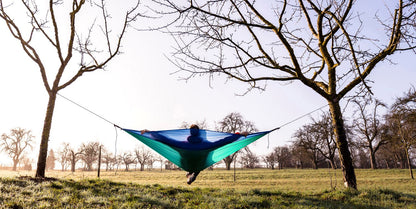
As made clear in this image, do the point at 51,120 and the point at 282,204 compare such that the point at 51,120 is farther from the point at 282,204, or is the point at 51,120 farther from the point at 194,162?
the point at 282,204

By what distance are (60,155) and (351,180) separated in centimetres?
6062

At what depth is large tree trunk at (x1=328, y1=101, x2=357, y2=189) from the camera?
586 cm

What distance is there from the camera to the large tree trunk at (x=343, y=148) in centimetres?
586

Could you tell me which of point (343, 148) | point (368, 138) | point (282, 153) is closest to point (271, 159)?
point (282, 153)

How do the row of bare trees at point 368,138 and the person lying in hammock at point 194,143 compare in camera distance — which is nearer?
Answer: the person lying in hammock at point 194,143

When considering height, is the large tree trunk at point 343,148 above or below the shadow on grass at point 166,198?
above

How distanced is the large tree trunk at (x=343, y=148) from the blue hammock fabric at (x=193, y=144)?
2.19 m

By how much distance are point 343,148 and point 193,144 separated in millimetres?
3746

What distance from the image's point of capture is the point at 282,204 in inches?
189

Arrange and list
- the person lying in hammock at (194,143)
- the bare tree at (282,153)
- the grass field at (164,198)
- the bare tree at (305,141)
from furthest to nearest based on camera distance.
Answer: the bare tree at (282,153)
the bare tree at (305,141)
the person lying in hammock at (194,143)
the grass field at (164,198)

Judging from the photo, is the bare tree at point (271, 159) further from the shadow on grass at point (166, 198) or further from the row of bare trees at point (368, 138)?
the shadow on grass at point (166, 198)

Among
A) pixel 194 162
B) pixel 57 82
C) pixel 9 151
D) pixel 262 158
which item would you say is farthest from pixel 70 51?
pixel 262 158

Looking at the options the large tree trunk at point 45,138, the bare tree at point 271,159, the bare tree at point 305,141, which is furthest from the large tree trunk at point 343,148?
the bare tree at point 271,159

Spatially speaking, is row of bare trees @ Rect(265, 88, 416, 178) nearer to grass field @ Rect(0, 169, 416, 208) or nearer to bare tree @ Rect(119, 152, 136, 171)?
grass field @ Rect(0, 169, 416, 208)
